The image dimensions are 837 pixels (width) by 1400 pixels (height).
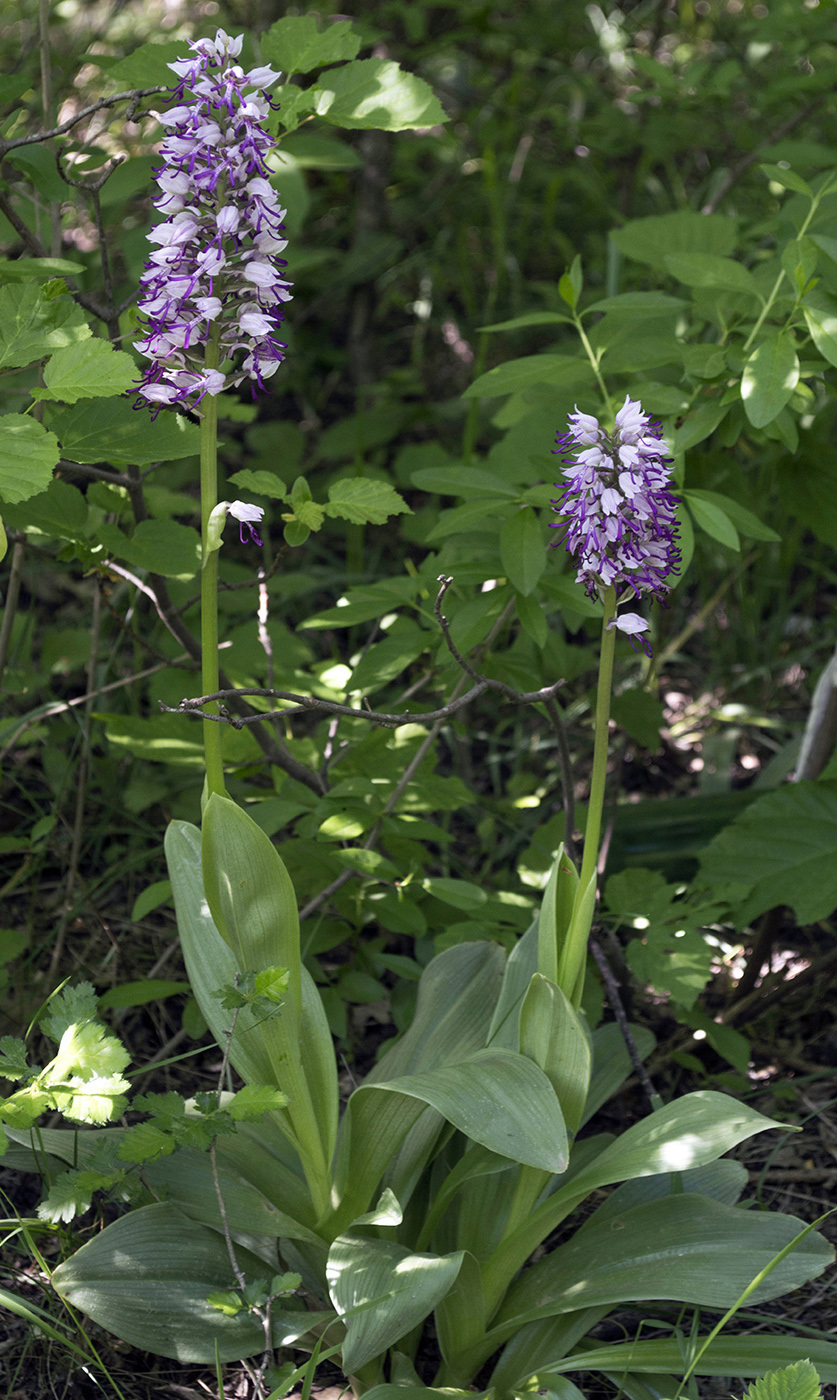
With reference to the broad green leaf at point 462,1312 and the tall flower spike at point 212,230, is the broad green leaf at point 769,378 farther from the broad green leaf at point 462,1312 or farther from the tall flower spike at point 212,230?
the broad green leaf at point 462,1312

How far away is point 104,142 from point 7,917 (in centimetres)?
347

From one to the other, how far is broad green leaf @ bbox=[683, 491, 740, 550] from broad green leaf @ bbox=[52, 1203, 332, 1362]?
3.91 feet

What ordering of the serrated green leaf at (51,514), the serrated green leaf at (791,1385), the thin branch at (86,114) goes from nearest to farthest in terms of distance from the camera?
the serrated green leaf at (791,1385) → the thin branch at (86,114) → the serrated green leaf at (51,514)

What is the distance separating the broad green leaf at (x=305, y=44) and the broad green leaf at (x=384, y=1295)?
165 centimetres

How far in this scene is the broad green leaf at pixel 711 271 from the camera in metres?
1.75

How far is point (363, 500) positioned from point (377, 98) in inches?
24.6

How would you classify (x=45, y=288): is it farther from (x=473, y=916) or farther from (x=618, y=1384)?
(x=618, y=1384)

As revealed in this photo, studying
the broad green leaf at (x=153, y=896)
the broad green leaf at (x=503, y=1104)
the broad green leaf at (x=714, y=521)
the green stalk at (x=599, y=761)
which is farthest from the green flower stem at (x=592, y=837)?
the broad green leaf at (x=153, y=896)

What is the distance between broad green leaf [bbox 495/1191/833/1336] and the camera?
1.43 m

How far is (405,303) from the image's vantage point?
443 cm

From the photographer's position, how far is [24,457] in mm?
1269

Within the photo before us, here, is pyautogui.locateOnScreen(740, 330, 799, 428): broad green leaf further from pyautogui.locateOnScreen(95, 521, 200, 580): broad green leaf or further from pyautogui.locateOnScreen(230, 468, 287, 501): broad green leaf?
pyautogui.locateOnScreen(95, 521, 200, 580): broad green leaf

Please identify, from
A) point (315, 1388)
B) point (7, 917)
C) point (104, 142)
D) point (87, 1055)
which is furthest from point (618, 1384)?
point (104, 142)

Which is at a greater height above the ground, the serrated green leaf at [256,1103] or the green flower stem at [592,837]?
the green flower stem at [592,837]
